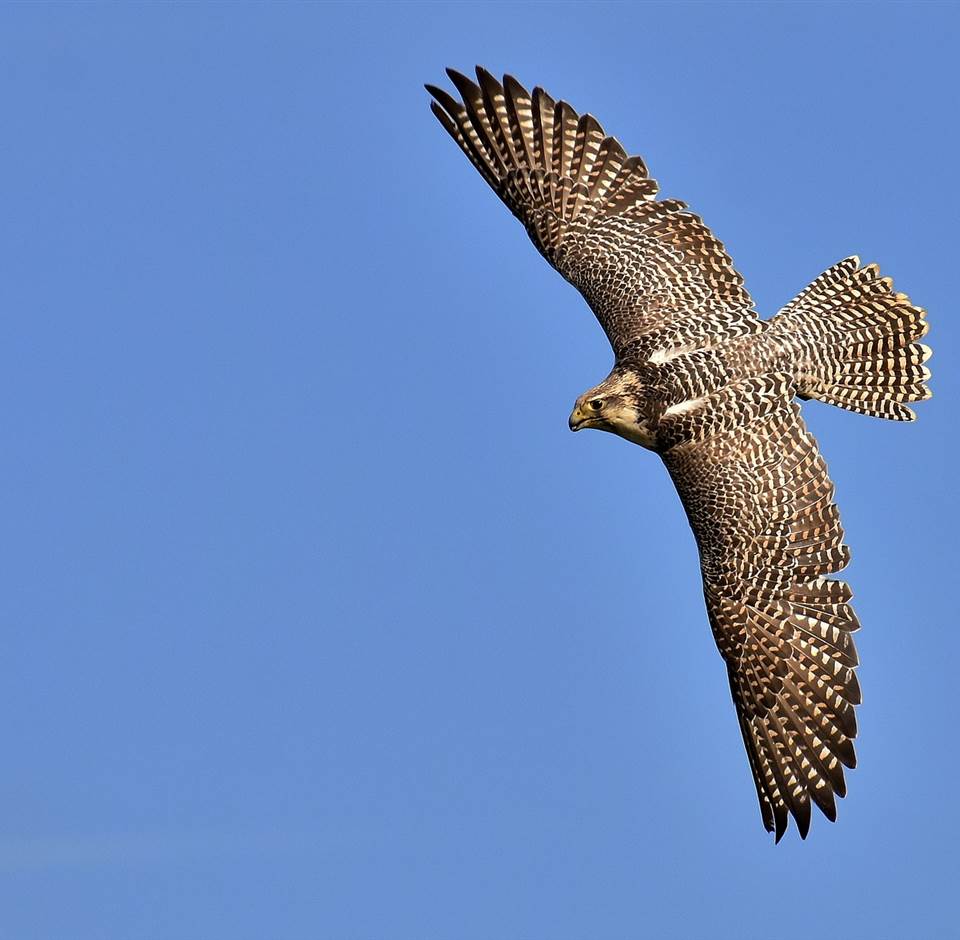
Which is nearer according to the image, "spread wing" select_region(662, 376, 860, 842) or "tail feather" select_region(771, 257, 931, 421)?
"spread wing" select_region(662, 376, 860, 842)

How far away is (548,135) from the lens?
66.8 ft

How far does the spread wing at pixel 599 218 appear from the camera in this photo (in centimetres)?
1952

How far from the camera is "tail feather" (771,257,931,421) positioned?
1928cm

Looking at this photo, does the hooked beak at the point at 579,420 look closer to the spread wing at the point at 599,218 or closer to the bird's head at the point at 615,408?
the bird's head at the point at 615,408

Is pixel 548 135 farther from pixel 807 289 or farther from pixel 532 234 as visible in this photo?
pixel 807 289

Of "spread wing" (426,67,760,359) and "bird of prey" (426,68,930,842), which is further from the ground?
"spread wing" (426,67,760,359)

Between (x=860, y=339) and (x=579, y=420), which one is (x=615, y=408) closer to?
(x=579, y=420)

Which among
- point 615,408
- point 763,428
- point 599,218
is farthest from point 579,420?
point 599,218

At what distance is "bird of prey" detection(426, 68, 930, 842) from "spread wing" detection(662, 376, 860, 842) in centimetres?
1

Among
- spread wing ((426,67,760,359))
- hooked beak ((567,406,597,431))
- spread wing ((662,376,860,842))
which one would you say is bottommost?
spread wing ((662,376,860,842))

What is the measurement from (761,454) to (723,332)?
125cm

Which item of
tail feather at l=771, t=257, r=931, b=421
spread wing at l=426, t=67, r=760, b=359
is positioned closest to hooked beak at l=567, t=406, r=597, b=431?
spread wing at l=426, t=67, r=760, b=359

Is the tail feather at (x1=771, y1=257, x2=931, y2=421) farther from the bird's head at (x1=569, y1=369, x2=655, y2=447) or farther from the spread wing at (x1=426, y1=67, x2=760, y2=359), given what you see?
the bird's head at (x1=569, y1=369, x2=655, y2=447)

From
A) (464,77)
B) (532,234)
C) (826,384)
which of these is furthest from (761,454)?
(464,77)
